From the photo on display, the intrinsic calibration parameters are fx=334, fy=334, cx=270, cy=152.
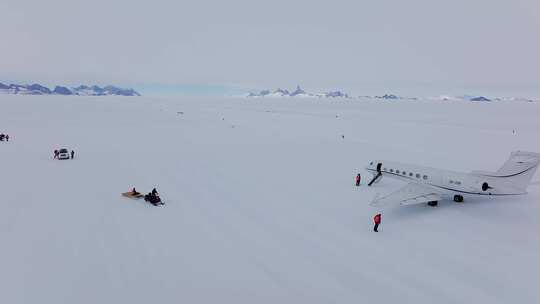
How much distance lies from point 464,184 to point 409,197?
463 cm

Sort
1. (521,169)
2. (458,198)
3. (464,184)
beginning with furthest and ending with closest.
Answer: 1. (458,198)
2. (464,184)
3. (521,169)

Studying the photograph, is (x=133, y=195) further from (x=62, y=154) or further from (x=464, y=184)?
(x=464, y=184)

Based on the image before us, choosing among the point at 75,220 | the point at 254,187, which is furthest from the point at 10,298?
the point at 254,187

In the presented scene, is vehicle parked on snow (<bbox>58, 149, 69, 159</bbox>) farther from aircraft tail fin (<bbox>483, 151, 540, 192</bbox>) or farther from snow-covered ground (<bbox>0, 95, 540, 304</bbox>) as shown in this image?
aircraft tail fin (<bbox>483, 151, 540, 192</bbox>)

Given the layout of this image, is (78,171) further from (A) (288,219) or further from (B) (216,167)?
(A) (288,219)

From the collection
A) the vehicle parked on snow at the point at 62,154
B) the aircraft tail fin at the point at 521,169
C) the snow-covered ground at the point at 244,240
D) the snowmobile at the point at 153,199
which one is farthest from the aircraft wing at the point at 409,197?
the vehicle parked on snow at the point at 62,154

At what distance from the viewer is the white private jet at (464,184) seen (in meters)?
22.9

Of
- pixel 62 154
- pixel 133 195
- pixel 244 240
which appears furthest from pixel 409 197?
pixel 62 154

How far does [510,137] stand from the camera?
66875 mm

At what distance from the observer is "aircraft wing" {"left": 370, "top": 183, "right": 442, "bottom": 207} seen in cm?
2253

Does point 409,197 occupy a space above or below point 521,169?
below

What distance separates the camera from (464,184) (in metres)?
24.4

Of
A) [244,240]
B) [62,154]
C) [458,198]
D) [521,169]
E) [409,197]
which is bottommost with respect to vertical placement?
[244,240]

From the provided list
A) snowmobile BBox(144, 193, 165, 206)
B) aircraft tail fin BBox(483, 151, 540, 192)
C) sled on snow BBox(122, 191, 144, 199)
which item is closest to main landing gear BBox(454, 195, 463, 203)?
aircraft tail fin BBox(483, 151, 540, 192)
